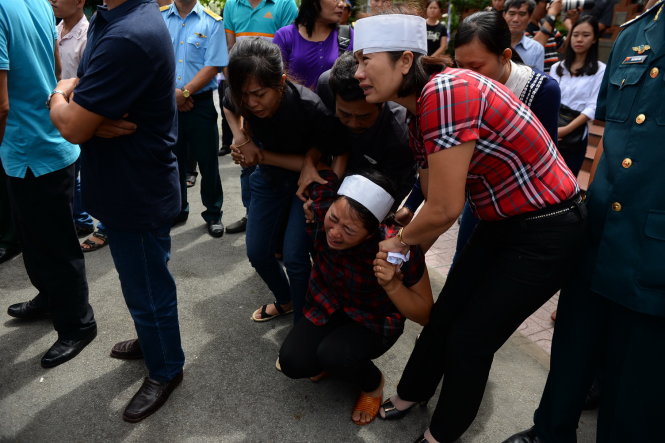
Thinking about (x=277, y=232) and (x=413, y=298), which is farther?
(x=277, y=232)

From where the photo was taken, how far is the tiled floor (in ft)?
9.92

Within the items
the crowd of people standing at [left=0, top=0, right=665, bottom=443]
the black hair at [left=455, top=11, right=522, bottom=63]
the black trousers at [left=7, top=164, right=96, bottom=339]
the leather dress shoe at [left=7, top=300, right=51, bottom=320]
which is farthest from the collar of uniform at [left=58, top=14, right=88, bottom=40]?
the black hair at [left=455, top=11, right=522, bottom=63]

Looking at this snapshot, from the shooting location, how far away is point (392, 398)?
237cm

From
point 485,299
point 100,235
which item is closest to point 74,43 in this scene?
point 100,235

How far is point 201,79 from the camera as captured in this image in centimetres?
390

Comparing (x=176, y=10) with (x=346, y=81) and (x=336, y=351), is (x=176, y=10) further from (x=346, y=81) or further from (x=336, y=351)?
(x=336, y=351)

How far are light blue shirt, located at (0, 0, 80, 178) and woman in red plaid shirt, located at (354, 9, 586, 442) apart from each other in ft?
5.20

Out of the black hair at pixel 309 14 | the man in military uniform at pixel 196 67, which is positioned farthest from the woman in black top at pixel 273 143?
the man in military uniform at pixel 196 67

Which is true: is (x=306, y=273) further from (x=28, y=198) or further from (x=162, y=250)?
(x=28, y=198)

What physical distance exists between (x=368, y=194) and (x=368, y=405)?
41.5 inches

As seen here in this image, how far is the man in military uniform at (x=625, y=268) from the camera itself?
62.1 inches

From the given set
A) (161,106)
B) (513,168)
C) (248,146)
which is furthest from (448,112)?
(248,146)

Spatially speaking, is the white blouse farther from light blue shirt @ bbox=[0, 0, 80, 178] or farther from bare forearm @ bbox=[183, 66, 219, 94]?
light blue shirt @ bbox=[0, 0, 80, 178]

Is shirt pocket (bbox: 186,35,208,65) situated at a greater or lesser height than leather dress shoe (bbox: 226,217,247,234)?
greater
